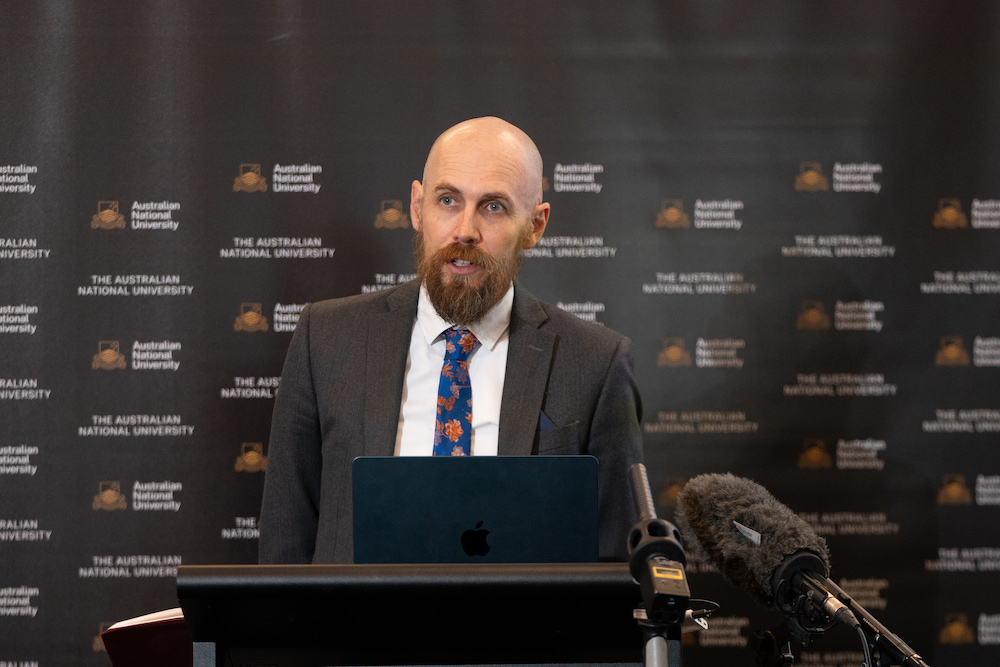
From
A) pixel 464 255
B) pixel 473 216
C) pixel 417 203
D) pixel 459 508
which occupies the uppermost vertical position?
pixel 417 203

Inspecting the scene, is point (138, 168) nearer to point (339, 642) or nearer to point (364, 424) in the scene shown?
point (364, 424)

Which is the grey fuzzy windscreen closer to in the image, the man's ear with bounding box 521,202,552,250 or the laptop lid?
the laptop lid

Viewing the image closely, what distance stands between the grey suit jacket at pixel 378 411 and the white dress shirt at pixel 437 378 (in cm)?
4

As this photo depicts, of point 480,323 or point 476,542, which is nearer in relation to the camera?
point 476,542

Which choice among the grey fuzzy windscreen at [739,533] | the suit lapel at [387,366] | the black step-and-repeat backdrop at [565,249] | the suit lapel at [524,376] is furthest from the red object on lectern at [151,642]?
the black step-and-repeat backdrop at [565,249]

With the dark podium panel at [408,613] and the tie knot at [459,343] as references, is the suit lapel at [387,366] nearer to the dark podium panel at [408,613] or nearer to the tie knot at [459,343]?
the tie knot at [459,343]

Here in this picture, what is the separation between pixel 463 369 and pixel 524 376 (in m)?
0.17

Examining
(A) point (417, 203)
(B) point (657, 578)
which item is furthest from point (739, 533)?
(A) point (417, 203)

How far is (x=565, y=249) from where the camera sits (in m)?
3.10

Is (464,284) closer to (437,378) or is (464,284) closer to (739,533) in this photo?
(437,378)

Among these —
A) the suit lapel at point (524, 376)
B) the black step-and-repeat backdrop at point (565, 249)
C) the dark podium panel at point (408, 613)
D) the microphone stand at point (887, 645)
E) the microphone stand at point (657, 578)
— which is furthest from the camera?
the black step-and-repeat backdrop at point (565, 249)

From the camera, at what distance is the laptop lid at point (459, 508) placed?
1190 millimetres

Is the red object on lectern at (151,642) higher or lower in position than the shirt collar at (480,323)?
lower

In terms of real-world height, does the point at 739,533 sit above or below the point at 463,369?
below
